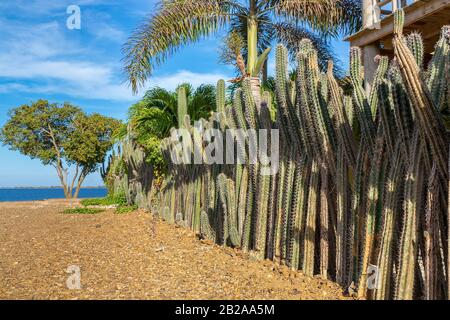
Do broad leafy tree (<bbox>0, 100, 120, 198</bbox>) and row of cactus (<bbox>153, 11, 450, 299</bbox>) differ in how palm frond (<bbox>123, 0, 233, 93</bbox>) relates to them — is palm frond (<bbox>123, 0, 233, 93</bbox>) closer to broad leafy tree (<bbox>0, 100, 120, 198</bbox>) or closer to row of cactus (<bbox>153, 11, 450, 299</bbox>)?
row of cactus (<bbox>153, 11, 450, 299</bbox>)

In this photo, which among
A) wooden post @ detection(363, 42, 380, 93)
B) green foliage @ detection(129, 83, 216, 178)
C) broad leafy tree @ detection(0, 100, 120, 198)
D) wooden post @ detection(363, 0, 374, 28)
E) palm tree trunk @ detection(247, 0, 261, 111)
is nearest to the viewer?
wooden post @ detection(363, 0, 374, 28)

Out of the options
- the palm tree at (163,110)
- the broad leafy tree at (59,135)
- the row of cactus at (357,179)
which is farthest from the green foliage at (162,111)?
the broad leafy tree at (59,135)

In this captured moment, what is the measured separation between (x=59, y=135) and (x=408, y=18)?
2296 centimetres

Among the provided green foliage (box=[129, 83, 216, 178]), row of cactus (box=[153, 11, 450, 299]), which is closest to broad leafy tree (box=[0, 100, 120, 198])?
green foliage (box=[129, 83, 216, 178])

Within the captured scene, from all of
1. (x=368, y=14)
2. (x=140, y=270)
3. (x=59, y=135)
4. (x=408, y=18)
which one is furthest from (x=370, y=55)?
(x=59, y=135)

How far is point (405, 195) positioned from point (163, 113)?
9194 mm

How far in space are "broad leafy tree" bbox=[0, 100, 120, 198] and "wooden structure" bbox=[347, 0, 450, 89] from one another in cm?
1950

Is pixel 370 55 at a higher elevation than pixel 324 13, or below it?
below

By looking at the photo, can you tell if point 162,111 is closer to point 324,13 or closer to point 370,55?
point 324,13

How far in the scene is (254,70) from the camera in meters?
10.1

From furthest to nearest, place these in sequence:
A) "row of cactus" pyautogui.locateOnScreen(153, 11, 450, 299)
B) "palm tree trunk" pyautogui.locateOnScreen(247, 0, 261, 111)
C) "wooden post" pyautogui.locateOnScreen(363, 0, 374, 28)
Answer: "palm tree trunk" pyautogui.locateOnScreen(247, 0, 261, 111) → "wooden post" pyautogui.locateOnScreen(363, 0, 374, 28) → "row of cactus" pyautogui.locateOnScreen(153, 11, 450, 299)

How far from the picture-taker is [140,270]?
15.6 ft

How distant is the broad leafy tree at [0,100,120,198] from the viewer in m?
25.3

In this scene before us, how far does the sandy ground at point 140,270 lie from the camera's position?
388cm
